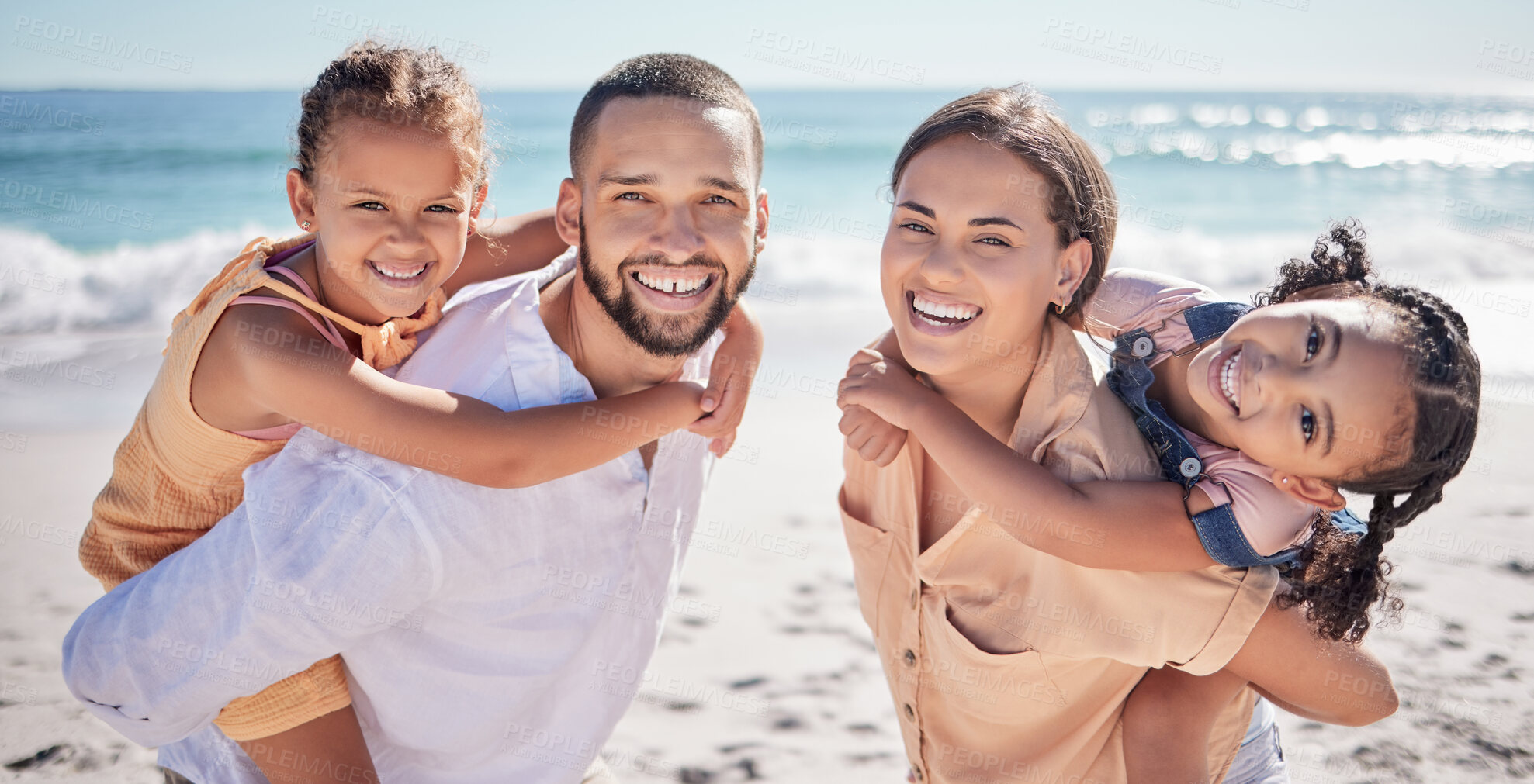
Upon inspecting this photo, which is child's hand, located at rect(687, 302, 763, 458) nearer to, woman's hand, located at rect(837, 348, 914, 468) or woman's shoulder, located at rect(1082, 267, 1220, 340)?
woman's hand, located at rect(837, 348, 914, 468)

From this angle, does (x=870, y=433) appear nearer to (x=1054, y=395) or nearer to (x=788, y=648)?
(x=1054, y=395)

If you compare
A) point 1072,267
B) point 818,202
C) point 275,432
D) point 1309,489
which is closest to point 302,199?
point 275,432

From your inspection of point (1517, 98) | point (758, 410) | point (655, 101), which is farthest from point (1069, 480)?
point (1517, 98)

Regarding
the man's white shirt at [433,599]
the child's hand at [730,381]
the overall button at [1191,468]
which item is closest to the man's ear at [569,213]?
the man's white shirt at [433,599]

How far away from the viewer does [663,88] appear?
2773mm

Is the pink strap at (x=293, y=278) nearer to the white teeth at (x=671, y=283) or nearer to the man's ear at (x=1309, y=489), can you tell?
the white teeth at (x=671, y=283)

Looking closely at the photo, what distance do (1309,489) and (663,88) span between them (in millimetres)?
2033

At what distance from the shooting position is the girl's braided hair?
2246mm

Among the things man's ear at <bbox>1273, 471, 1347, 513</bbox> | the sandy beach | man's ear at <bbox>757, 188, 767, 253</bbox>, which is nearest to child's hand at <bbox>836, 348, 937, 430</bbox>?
man's ear at <bbox>757, 188, 767, 253</bbox>

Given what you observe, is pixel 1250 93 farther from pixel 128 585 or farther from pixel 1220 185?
pixel 128 585

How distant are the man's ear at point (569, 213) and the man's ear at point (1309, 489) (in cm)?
206

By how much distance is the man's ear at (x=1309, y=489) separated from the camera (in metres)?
2.39

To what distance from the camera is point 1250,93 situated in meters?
46.2

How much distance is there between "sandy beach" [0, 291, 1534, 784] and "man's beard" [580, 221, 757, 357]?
1.10 meters
